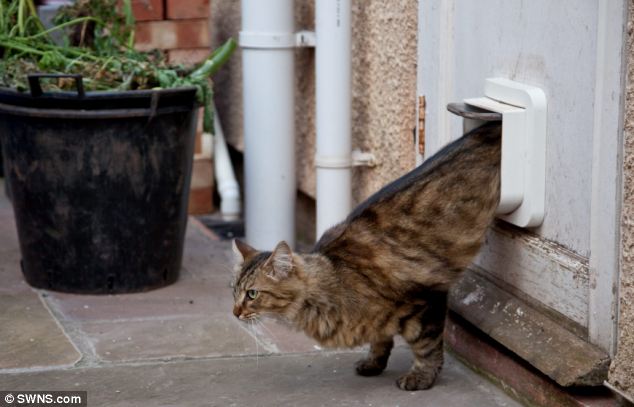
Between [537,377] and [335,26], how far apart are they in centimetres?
192

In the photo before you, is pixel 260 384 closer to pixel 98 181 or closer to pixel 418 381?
pixel 418 381

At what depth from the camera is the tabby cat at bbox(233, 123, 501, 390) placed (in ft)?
10.9

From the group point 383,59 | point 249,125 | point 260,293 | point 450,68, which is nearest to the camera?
point 260,293

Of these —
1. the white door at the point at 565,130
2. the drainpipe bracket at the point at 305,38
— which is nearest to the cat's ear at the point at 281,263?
the white door at the point at 565,130

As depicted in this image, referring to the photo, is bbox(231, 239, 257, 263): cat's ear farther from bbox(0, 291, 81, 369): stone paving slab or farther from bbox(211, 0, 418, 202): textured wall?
bbox(211, 0, 418, 202): textured wall

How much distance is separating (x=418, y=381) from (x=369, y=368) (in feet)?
0.71

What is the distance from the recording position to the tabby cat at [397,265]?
3332mm

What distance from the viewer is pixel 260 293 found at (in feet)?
10.9

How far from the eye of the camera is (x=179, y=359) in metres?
3.77

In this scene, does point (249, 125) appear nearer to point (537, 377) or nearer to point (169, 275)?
point (169, 275)

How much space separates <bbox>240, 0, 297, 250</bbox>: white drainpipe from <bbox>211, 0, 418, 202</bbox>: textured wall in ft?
0.75

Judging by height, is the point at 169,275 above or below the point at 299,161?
below

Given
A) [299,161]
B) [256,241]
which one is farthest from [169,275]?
[299,161]

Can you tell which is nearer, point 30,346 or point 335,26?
point 30,346
